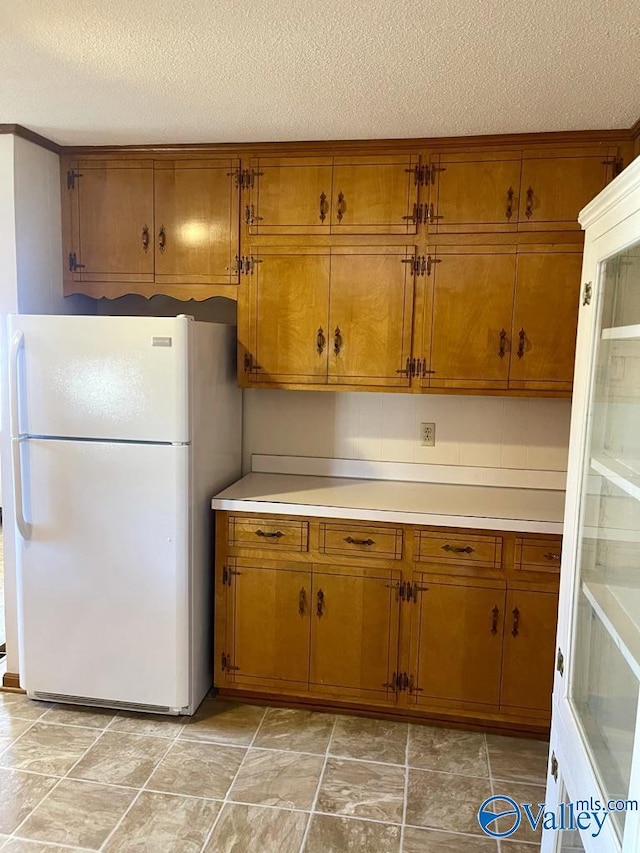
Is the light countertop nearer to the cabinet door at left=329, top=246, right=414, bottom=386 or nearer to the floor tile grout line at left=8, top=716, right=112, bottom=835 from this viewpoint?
the cabinet door at left=329, top=246, right=414, bottom=386

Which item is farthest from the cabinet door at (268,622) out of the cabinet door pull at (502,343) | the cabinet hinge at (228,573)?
Answer: the cabinet door pull at (502,343)

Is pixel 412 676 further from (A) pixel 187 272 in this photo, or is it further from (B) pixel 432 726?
(A) pixel 187 272

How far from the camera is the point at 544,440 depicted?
3000mm

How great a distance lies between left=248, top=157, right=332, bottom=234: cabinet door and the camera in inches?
109

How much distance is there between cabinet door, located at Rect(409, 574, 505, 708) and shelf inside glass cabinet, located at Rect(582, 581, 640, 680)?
1.23 meters

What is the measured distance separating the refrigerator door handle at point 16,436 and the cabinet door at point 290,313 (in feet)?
3.18

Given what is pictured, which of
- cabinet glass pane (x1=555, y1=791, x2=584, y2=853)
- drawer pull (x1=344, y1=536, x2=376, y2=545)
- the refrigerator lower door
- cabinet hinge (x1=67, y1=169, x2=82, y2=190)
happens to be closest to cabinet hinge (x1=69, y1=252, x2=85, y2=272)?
cabinet hinge (x1=67, y1=169, x2=82, y2=190)

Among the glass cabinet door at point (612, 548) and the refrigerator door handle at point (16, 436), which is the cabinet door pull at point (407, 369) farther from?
the refrigerator door handle at point (16, 436)

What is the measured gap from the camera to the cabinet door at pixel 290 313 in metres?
2.82

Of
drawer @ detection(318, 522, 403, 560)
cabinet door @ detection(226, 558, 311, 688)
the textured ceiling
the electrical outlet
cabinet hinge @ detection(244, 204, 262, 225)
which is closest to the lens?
the textured ceiling

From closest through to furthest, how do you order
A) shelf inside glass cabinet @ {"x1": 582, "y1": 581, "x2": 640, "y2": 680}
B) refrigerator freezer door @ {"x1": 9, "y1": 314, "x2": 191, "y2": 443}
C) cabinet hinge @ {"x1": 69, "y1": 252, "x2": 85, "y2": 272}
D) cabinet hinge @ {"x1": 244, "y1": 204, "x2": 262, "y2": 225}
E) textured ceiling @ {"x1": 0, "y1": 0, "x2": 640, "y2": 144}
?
shelf inside glass cabinet @ {"x1": 582, "y1": 581, "x2": 640, "y2": 680}, textured ceiling @ {"x1": 0, "y1": 0, "x2": 640, "y2": 144}, refrigerator freezer door @ {"x1": 9, "y1": 314, "x2": 191, "y2": 443}, cabinet hinge @ {"x1": 244, "y1": 204, "x2": 262, "y2": 225}, cabinet hinge @ {"x1": 69, "y1": 252, "x2": 85, "y2": 272}

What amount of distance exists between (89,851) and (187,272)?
2.22 meters

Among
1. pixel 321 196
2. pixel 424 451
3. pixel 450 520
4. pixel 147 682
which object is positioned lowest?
pixel 147 682

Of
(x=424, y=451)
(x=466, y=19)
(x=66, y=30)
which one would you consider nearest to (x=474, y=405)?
(x=424, y=451)
